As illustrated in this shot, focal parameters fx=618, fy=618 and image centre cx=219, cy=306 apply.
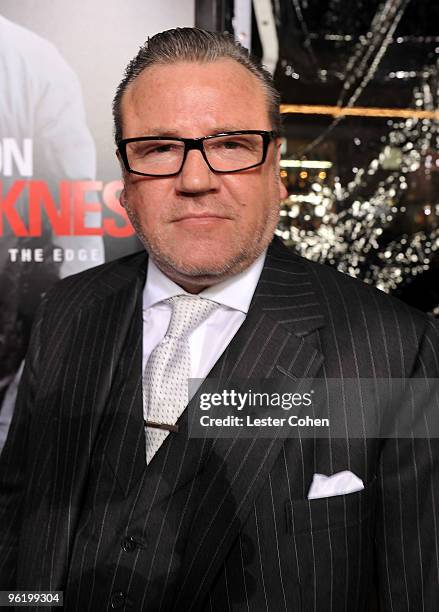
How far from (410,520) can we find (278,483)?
18 centimetres

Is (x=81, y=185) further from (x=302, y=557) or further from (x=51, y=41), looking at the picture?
(x=302, y=557)

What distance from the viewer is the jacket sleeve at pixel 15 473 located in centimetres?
98

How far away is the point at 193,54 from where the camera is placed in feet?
2.68

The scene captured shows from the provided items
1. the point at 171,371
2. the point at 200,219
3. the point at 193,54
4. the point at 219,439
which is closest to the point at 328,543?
the point at 219,439

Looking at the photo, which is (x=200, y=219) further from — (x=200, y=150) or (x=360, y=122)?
(x=360, y=122)

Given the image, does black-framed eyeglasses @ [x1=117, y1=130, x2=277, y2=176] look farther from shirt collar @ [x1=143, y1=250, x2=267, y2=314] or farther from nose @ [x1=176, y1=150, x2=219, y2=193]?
shirt collar @ [x1=143, y1=250, x2=267, y2=314]

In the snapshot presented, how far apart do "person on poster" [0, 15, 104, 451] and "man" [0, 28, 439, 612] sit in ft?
1.10

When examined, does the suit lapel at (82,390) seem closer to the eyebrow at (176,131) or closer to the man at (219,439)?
the man at (219,439)

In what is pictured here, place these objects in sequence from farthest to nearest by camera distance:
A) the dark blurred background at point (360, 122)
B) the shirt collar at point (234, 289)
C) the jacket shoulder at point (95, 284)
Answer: the dark blurred background at point (360, 122)
the jacket shoulder at point (95, 284)
the shirt collar at point (234, 289)

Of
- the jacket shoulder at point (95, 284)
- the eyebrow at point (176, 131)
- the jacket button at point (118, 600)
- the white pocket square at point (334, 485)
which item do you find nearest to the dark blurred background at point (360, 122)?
the jacket shoulder at point (95, 284)

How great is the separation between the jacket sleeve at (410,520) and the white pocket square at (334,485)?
0.04 metres

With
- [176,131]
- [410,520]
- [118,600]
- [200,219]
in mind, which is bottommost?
[118,600]

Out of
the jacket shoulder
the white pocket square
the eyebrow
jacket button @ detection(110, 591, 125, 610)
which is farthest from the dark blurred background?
jacket button @ detection(110, 591, 125, 610)

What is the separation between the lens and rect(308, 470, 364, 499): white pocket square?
792 mm
